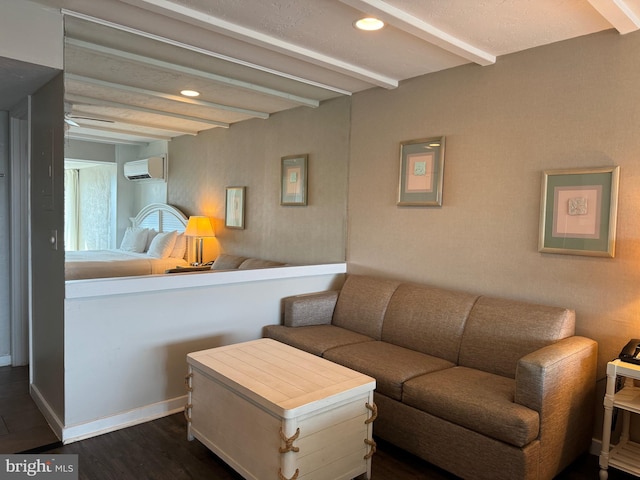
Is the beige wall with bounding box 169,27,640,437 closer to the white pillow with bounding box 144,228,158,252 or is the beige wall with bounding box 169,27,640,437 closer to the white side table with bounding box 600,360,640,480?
the white side table with bounding box 600,360,640,480

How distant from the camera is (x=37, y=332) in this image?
2.91 meters

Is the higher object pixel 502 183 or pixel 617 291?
pixel 502 183

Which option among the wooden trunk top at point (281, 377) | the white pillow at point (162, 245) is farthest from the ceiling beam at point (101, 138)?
the wooden trunk top at point (281, 377)

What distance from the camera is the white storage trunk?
1.89 meters

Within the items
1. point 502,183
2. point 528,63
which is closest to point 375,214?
point 502,183

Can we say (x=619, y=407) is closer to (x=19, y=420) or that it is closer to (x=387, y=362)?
(x=387, y=362)

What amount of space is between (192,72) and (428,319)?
229cm

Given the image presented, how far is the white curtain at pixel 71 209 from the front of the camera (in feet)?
8.20

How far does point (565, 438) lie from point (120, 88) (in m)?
3.35

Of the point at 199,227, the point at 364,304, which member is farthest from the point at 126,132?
the point at 364,304

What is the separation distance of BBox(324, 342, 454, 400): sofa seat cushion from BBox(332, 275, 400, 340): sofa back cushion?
258 millimetres

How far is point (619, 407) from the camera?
7.01ft

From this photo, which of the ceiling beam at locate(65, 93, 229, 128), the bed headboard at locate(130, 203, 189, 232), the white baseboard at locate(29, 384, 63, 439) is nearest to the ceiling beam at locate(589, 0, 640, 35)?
the ceiling beam at locate(65, 93, 229, 128)

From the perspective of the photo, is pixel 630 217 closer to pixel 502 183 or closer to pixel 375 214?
pixel 502 183
